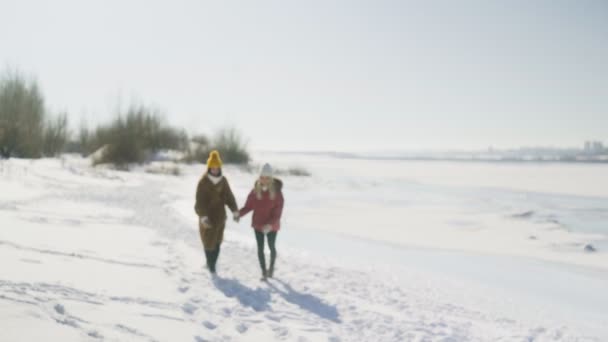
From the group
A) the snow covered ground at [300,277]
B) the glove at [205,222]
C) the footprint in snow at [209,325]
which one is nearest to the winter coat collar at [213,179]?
the glove at [205,222]

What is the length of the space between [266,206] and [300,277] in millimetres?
1058

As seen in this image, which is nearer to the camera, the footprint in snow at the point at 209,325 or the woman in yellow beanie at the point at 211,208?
the footprint in snow at the point at 209,325

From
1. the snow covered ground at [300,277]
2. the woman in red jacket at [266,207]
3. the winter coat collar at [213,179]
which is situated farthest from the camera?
the winter coat collar at [213,179]

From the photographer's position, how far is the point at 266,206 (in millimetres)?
5695

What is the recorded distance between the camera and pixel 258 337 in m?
3.79

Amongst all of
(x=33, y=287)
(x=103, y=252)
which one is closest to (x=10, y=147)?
(x=103, y=252)

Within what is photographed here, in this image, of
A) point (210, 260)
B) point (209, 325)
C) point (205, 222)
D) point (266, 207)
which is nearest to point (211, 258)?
point (210, 260)

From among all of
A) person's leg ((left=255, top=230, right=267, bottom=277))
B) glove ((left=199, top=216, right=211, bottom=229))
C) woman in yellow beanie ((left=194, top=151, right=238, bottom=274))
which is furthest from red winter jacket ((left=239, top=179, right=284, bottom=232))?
glove ((left=199, top=216, right=211, bottom=229))

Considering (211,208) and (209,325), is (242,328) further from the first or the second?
(211,208)

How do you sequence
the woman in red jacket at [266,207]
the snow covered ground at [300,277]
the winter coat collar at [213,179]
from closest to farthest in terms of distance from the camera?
the snow covered ground at [300,277] < the woman in red jacket at [266,207] < the winter coat collar at [213,179]

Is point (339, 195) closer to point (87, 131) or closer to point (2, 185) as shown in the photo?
point (2, 185)

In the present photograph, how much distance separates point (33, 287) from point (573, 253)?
338 inches

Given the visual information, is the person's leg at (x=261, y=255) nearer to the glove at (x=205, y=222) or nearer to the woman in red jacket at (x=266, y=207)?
the woman in red jacket at (x=266, y=207)

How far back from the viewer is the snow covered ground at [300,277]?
382cm
